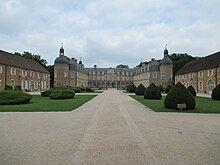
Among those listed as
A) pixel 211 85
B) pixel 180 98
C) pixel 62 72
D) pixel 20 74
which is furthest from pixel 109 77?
pixel 180 98

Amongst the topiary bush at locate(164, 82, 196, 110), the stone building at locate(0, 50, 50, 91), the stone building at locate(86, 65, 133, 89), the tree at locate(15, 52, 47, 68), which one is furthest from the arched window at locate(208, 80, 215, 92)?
the stone building at locate(86, 65, 133, 89)

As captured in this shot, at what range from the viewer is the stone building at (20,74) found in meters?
44.3

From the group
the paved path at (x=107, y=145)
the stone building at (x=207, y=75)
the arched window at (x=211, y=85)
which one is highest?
the stone building at (x=207, y=75)

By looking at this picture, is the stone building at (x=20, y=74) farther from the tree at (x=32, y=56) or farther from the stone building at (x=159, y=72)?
the stone building at (x=159, y=72)

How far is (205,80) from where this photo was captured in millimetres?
49062

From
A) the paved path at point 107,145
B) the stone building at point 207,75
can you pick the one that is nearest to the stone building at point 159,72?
the stone building at point 207,75

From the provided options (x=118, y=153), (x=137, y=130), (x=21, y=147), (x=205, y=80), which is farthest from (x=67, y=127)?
(x=205, y=80)

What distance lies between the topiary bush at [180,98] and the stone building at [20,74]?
109 ft

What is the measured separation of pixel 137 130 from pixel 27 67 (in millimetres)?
49092

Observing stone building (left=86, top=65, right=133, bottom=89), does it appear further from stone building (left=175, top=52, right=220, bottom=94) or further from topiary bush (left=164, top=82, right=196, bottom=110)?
topiary bush (left=164, top=82, right=196, bottom=110)

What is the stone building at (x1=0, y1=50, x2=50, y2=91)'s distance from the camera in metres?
44.3

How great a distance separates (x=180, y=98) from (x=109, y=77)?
331 feet

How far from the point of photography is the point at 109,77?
388 ft

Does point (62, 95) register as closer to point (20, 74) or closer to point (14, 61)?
point (14, 61)
